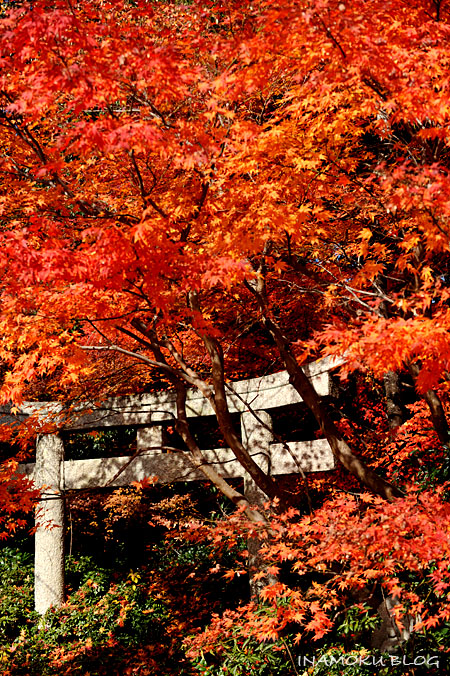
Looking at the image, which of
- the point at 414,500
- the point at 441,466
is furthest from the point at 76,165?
the point at 441,466

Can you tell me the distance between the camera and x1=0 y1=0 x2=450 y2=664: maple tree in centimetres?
430

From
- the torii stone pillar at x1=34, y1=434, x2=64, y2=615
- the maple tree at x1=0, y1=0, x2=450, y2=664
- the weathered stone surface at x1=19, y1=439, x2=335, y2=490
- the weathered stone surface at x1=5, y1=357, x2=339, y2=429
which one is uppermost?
the maple tree at x1=0, y1=0, x2=450, y2=664

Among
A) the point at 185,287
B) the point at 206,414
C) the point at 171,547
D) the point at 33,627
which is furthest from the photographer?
the point at 171,547

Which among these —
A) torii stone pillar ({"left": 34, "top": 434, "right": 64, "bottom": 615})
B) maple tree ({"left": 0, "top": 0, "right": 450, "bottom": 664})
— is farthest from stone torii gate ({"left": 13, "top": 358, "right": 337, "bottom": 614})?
maple tree ({"left": 0, "top": 0, "right": 450, "bottom": 664})

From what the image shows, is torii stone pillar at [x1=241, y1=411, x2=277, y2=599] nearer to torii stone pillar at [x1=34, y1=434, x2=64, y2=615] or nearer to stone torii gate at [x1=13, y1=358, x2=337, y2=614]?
stone torii gate at [x1=13, y1=358, x2=337, y2=614]

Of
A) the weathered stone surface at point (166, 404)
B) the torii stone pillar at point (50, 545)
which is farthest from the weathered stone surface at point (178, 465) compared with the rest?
the weathered stone surface at point (166, 404)

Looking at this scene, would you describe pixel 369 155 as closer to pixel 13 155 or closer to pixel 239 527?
pixel 13 155

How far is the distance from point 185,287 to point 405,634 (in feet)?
14.5

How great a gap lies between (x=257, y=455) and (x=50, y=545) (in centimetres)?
393

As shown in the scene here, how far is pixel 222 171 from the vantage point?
592 cm

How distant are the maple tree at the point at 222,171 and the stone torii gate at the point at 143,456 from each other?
46.7 inches

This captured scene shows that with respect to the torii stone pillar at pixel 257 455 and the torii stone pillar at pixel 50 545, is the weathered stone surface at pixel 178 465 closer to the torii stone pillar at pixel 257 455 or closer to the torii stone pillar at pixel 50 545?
the torii stone pillar at pixel 257 455

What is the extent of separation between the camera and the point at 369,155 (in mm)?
8391

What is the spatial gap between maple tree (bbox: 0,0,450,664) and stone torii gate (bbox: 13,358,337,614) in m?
1.19
